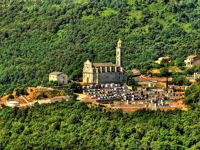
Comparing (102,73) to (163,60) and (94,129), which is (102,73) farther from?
(163,60)

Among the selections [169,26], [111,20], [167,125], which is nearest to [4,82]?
[111,20]

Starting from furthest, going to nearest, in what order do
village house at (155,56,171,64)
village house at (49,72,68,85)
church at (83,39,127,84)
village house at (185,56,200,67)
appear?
village house at (155,56,171,64), village house at (185,56,200,67), church at (83,39,127,84), village house at (49,72,68,85)

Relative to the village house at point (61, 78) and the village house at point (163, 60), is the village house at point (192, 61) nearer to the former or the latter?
the village house at point (163, 60)

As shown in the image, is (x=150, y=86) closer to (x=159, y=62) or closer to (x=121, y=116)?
(x=121, y=116)

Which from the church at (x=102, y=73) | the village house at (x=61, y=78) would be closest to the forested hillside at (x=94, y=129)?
the village house at (x=61, y=78)

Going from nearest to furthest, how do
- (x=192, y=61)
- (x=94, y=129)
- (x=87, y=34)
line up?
(x=94, y=129) → (x=192, y=61) → (x=87, y=34)

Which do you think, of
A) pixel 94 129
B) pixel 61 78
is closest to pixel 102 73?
pixel 61 78

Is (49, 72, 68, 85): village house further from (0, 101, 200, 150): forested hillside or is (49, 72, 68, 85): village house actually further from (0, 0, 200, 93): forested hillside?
(0, 0, 200, 93): forested hillside

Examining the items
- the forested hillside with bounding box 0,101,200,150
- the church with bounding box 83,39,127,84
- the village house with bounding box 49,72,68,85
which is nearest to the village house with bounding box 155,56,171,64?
the church with bounding box 83,39,127,84

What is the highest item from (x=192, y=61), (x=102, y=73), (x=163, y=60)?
(x=192, y=61)
